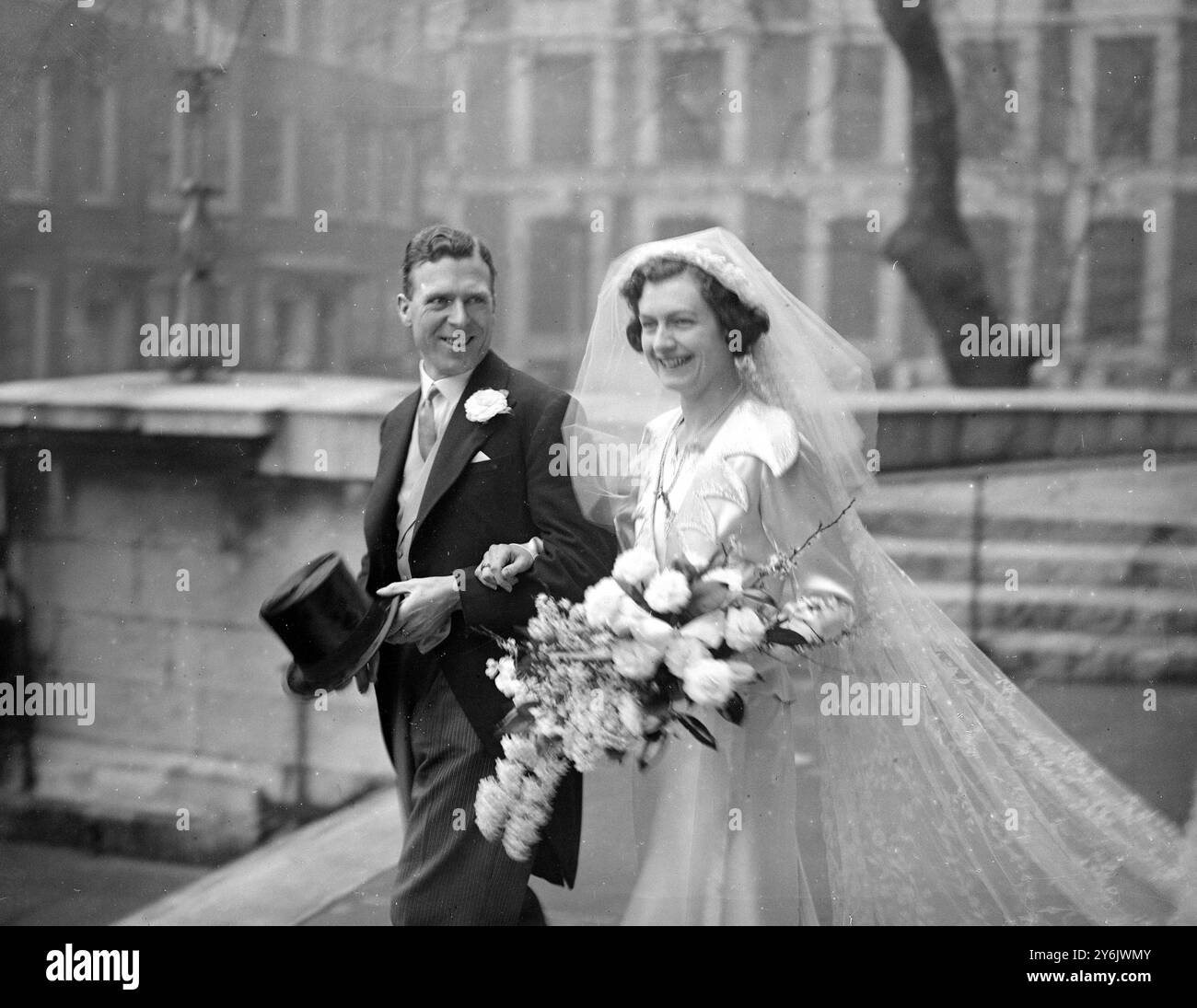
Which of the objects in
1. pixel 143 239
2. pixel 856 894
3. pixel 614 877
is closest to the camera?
pixel 856 894

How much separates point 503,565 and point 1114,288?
197 cm

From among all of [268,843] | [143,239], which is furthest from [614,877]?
[143,239]

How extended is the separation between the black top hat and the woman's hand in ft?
0.77

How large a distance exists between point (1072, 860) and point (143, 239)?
10.4 feet

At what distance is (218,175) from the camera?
4.21m

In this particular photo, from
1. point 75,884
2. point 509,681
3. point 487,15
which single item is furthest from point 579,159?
point 75,884

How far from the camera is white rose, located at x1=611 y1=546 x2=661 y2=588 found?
310cm

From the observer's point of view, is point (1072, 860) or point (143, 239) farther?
point (143, 239)

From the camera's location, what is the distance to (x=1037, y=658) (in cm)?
414

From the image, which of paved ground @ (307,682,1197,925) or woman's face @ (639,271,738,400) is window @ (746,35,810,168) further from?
paved ground @ (307,682,1197,925)

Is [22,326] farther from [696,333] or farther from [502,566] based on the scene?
[696,333]

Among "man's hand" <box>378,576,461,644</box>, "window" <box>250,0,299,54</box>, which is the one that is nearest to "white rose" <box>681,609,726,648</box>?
"man's hand" <box>378,576,461,644</box>

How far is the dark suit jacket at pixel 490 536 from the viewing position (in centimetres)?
358
